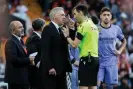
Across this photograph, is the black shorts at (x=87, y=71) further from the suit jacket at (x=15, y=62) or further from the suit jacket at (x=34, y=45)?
the suit jacket at (x=34, y=45)

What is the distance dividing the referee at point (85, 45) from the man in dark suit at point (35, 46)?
132 centimetres

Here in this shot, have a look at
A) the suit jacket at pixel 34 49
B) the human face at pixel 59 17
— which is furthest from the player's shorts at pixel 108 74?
the human face at pixel 59 17

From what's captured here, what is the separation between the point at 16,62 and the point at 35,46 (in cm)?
98

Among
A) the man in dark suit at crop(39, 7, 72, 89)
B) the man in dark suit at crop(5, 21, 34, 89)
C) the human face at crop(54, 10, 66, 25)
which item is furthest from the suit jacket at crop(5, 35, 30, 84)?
the human face at crop(54, 10, 66, 25)

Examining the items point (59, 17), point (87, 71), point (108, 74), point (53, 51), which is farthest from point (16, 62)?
point (108, 74)

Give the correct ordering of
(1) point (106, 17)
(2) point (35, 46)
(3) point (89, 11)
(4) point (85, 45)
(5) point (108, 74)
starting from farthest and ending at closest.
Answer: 1. (3) point (89, 11)
2. (5) point (108, 74)
3. (1) point (106, 17)
4. (2) point (35, 46)
5. (4) point (85, 45)

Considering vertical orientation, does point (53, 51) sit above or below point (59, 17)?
below

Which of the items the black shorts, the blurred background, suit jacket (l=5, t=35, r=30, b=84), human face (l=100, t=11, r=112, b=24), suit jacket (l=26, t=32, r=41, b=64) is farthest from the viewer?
the blurred background

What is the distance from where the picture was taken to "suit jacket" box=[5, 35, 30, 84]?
14.9 metres

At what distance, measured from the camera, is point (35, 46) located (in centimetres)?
1576

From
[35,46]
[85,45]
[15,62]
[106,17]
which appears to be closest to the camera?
[85,45]

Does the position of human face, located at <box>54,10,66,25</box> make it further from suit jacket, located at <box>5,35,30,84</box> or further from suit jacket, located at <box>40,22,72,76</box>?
suit jacket, located at <box>5,35,30,84</box>

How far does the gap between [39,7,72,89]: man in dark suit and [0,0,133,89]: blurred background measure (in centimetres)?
803

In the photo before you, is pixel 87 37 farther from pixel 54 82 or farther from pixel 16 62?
pixel 16 62
